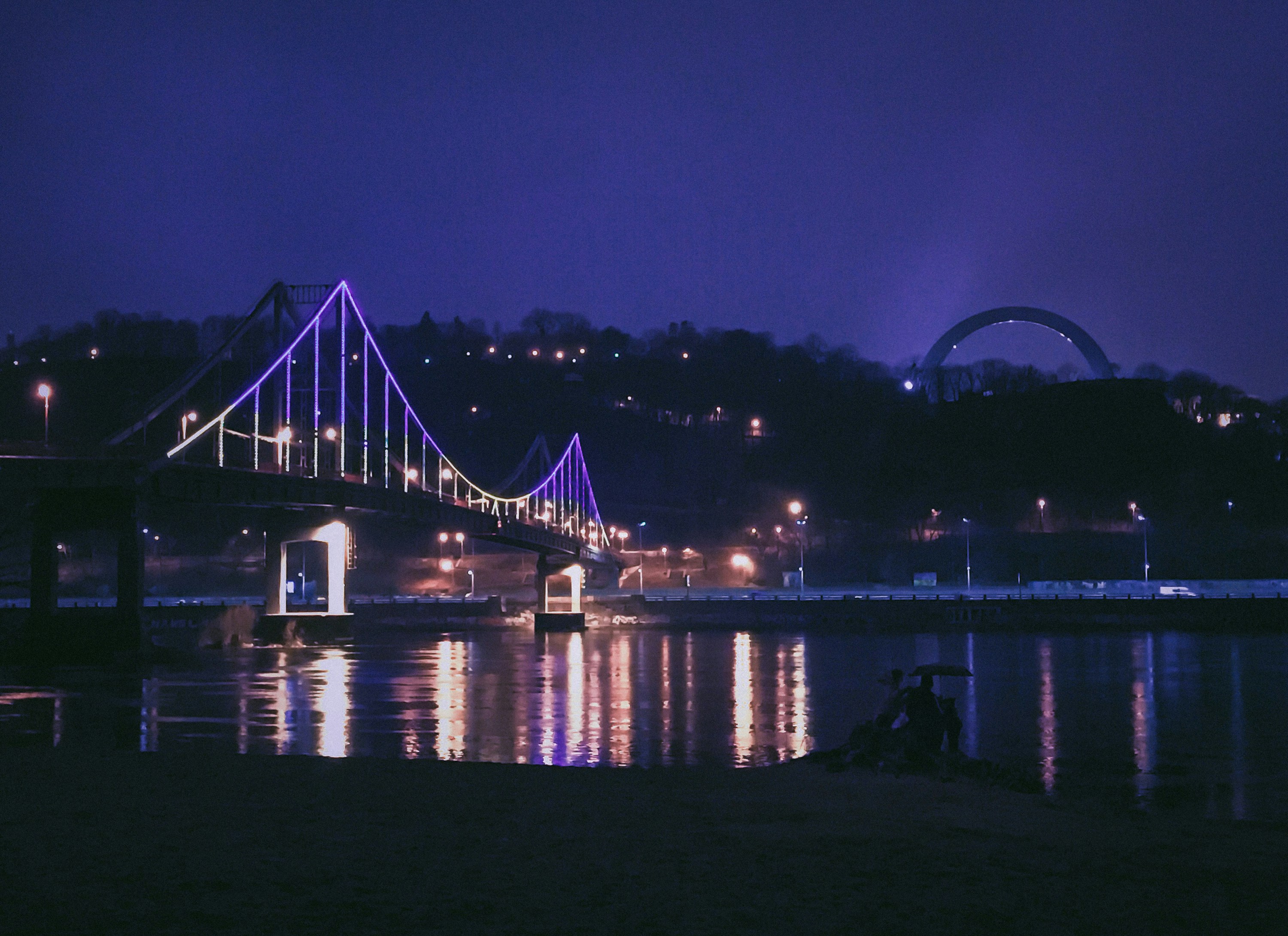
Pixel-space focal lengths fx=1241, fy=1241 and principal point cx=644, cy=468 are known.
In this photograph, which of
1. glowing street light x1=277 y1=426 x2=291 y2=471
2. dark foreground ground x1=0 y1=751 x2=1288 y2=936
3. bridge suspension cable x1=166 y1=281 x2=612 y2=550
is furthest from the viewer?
bridge suspension cable x1=166 y1=281 x2=612 y2=550

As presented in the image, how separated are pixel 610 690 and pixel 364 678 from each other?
9.05m

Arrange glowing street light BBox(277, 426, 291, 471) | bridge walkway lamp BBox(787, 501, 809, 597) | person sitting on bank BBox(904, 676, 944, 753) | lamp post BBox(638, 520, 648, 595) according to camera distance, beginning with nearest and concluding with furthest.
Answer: person sitting on bank BBox(904, 676, 944, 753)
glowing street light BBox(277, 426, 291, 471)
bridge walkway lamp BBox(787, 501, 809, 597)
lamp post BBox(638, 520, 648, 595)

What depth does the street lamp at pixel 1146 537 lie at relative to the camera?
116m

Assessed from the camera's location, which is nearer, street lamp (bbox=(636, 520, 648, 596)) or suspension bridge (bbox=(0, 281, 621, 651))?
suspension bridge (bbox=(0, 281, 621, 651))

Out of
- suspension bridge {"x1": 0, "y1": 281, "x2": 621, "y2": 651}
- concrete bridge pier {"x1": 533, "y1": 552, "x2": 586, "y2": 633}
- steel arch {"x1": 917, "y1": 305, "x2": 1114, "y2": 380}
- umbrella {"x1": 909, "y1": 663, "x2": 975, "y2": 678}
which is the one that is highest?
steel arch {"x1": 917, "y1": 305, "x2": 1114, "y2": 380}

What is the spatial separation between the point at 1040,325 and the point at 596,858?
184m

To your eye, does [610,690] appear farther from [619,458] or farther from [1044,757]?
[619,458]

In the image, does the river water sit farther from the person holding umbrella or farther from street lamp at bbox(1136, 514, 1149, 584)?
street lamp at bbox(1136, 514, 1149, 584)

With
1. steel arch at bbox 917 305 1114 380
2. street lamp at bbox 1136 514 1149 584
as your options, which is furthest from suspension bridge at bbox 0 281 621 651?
steel arch at bbox 917 305 1114 380

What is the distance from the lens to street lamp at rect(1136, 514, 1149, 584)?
4559 inches

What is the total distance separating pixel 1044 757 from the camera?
20750 millimetres

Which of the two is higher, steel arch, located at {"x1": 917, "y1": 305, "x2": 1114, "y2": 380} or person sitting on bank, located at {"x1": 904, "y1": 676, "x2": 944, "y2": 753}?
steel arch, located at {"x1": 917, "y1": 305, "x2": 1114, "y2": 380}

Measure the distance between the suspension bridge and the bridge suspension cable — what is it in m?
0.24

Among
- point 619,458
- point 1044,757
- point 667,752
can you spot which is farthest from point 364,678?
point 619,458
